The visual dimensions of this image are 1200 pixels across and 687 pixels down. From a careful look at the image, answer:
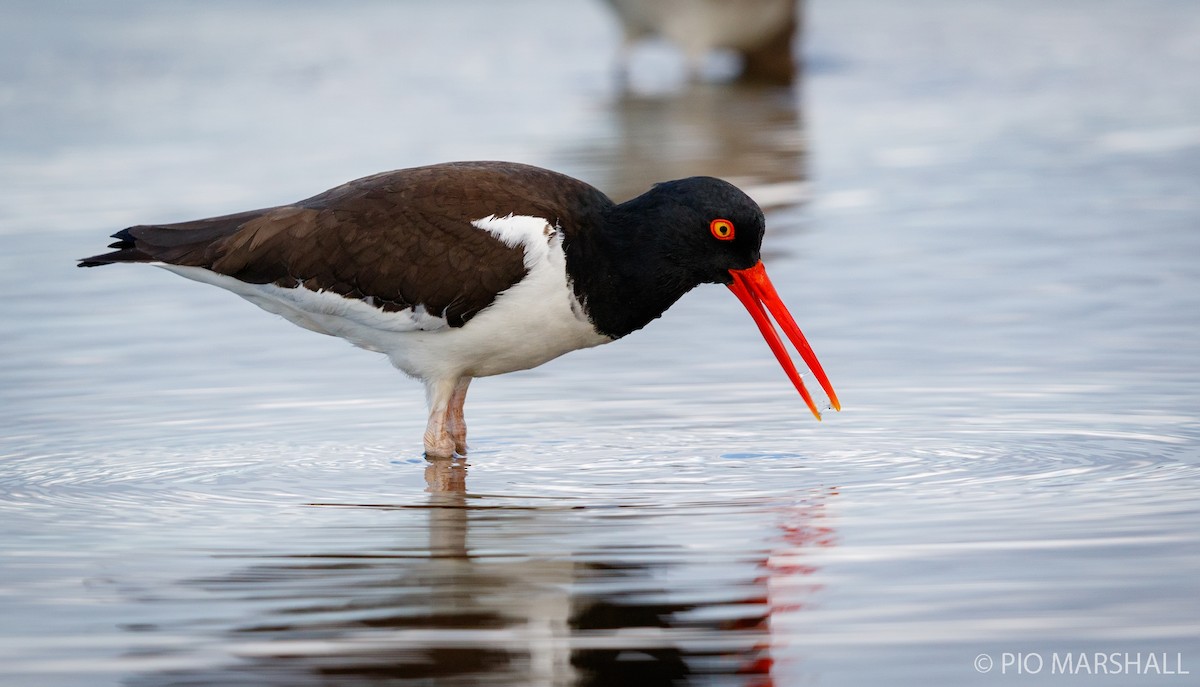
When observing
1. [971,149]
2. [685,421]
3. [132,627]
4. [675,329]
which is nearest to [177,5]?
[971,149]

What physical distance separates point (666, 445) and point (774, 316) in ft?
1.98

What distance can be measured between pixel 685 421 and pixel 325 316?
1.38 metres

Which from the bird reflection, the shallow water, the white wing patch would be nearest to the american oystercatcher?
the white wing patch

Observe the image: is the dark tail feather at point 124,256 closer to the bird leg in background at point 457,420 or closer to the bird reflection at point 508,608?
the bird leg in background at point 457,420

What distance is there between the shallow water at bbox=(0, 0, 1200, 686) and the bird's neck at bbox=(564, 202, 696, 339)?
490mm

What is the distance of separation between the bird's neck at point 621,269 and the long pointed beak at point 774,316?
22cm

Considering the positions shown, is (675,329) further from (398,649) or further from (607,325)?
(398,649)

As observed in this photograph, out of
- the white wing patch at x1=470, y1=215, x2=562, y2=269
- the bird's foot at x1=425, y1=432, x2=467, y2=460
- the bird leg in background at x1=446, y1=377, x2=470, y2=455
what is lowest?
the bird's foot at x1=425, y1=432, x2=467, y2=460

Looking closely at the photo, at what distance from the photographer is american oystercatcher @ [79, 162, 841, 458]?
6.77 meters

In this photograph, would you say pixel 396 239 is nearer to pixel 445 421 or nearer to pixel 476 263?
pixel 476 263

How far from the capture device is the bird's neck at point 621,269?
267 inches

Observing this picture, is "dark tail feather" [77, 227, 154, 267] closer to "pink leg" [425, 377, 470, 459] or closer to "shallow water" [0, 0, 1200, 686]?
"shallow water" [0, 0, 1200, 686]

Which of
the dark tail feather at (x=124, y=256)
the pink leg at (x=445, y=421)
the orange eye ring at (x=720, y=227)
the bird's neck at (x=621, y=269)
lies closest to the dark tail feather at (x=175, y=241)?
the dark tail feather at (x=124, y=256)

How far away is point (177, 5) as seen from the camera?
2572 centimetres
